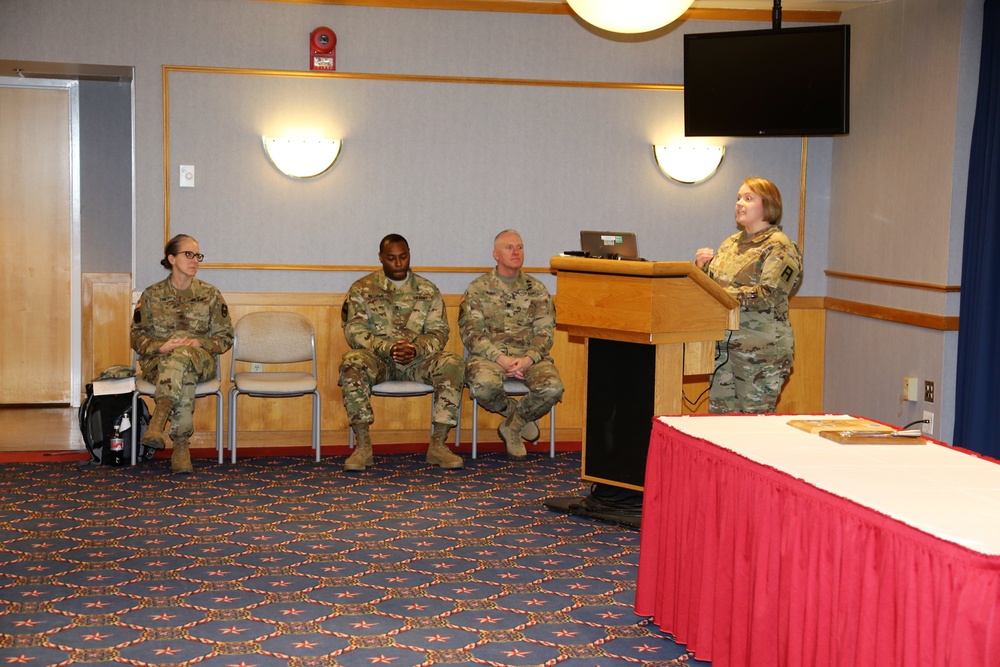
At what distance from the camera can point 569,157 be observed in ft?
25.2

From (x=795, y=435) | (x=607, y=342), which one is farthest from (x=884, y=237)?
(x=795, y=435)

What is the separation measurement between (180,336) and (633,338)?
3347mm

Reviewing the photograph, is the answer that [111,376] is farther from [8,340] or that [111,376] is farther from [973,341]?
[973,341]

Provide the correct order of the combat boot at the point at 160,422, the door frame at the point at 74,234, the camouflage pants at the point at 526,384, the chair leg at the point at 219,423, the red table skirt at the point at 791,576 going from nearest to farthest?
the red table skirt at the point at 791,576 < the combat boot at the point at 160,422 < the chair leg at the point at 219,423 < the camouflage pants at the point at 526,384 < the door frame at the point at 74,234

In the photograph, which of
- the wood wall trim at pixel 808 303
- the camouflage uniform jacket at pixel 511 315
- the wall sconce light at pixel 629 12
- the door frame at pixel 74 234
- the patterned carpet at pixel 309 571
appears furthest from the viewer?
the door frame at pixel 74 234

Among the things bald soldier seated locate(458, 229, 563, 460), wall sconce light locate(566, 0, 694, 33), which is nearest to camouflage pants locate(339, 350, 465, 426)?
bald soldier seated locate(458, 229, 563, 460)

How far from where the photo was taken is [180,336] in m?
6.90

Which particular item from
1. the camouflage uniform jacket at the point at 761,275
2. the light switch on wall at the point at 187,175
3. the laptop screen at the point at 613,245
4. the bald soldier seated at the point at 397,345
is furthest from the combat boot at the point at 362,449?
the camouflage uniform jacket at the point at 761,275

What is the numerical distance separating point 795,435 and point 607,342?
5.67 feet

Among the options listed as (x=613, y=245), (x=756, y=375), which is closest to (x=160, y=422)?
(x=613, y=245)

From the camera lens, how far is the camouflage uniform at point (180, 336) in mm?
6621

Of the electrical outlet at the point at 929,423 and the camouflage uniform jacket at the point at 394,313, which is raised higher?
the camouflage uniform jacket at the point at 394,313

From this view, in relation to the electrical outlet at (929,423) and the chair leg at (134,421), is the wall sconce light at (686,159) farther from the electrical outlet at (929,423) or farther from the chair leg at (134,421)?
the chair leg at (134,421)

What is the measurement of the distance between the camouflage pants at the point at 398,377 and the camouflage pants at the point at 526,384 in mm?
99
